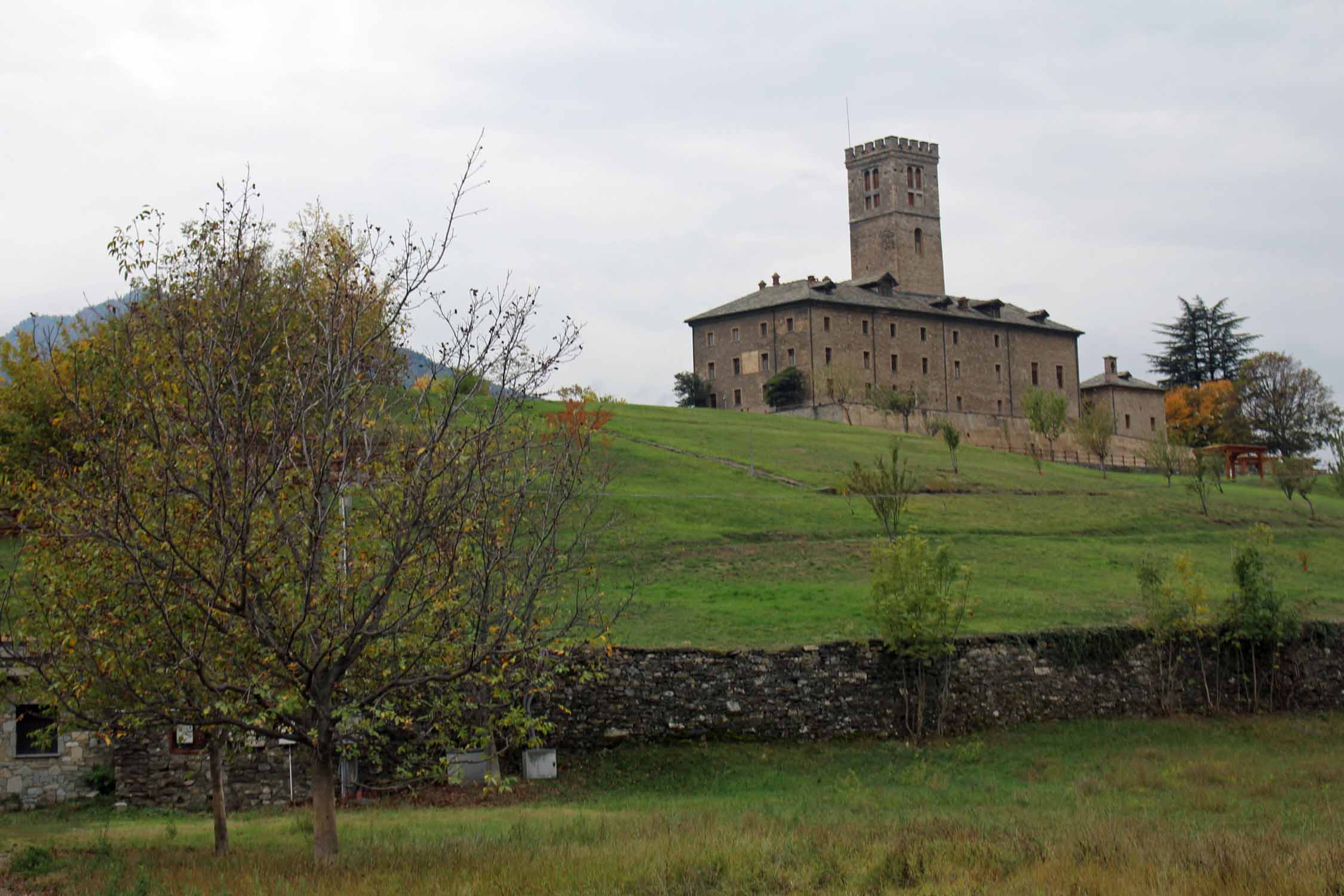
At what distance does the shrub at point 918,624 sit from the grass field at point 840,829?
1197 millimetres

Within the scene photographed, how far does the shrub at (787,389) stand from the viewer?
87688 mm

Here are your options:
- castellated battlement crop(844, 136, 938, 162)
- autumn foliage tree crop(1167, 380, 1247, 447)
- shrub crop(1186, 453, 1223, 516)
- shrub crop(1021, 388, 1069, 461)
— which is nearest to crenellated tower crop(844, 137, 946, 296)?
castellated battlement crop(844, 136, 938, 162)

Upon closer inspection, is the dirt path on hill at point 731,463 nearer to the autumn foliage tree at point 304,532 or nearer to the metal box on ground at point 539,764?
the metal box on ground at point 539,764

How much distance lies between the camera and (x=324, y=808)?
1373cm

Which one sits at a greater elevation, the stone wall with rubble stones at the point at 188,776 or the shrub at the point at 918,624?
the shrub at the point at 918,624

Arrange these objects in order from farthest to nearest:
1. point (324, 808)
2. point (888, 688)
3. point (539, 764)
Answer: point (888, 688)
point (539, 764)
point (324, 808)

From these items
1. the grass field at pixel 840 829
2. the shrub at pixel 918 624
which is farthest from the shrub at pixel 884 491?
the grass field at pixel 840 829

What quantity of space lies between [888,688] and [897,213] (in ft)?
282

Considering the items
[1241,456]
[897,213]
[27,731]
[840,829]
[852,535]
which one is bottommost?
[840,829]

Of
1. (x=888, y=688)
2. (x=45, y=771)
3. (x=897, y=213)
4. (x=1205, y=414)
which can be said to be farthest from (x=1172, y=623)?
(x=897, y=213)

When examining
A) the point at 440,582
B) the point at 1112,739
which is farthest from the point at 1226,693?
the point at 440,582

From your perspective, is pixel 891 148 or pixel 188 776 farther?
pixel 891 148

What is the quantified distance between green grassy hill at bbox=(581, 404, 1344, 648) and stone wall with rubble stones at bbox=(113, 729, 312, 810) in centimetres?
645

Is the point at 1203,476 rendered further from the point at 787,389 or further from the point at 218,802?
the point at 218,802
